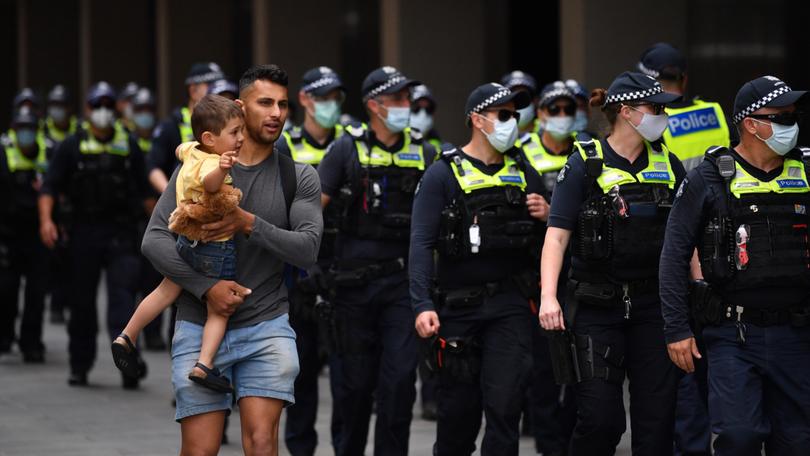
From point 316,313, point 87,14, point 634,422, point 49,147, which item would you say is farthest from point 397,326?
point 87,14

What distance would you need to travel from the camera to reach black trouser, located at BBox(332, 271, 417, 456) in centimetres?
779

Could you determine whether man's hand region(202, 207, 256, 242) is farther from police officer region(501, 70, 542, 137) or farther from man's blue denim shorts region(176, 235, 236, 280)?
police officer region(501, 70, 542, 137)

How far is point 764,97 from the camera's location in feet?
20.1

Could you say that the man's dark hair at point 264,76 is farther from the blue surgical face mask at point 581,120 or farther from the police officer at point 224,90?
the police officer at point 224,90

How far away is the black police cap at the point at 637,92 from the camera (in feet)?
21.7

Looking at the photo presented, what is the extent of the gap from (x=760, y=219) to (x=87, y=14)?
2109 cm

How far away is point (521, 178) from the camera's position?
7.36 m

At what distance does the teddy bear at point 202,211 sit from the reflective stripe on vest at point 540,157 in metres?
3.89

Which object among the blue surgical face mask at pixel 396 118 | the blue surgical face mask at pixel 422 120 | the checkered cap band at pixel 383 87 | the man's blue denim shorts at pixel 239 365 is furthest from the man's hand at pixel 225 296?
the blue surgical face mask at pixel 422 120

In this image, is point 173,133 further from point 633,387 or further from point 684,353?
point 684,353

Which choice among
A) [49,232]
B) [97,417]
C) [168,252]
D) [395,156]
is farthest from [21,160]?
[168,252]

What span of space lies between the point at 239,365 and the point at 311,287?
7.14 feet

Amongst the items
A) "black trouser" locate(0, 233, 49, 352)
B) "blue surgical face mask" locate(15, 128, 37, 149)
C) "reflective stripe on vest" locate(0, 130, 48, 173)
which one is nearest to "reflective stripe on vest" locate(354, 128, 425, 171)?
"black trouser" locate(0, 233, 49, 352)

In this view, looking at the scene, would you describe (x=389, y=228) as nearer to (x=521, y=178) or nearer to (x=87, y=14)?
(x=521, y=178)
